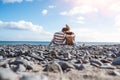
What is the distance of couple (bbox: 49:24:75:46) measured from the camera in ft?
46.4

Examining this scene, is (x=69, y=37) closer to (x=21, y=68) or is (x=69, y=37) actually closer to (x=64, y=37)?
(x=64, y=37)

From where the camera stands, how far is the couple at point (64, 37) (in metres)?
14.1

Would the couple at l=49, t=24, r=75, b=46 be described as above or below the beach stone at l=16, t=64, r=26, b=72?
above

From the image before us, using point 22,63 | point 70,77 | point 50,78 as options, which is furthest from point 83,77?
point 22,63

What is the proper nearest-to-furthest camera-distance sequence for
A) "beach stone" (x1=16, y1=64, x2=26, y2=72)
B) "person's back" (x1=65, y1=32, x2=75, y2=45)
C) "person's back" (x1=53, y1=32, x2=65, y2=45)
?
1. "beach stone" (x1=16, y1=64, x2=26, y2=72)
2. "person's back" (x1=53, y1=32, x2=65, y2=45)
3. "person's back" (x1=65, y1=32, x2=75, y2=45)

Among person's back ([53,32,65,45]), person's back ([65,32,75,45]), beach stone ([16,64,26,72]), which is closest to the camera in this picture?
beach stone ([16,64,26,72])

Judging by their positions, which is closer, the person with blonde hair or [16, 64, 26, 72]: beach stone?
[16, 64, 26, 72]: beach stone

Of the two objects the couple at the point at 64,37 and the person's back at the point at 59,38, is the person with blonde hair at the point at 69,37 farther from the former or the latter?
the person's back at the point at 59,38

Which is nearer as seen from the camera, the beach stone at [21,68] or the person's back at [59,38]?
the beach stone at [21,68]

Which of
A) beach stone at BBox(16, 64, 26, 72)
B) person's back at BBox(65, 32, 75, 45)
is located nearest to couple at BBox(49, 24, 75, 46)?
person's back at BBox(65, 32, 75, 45)

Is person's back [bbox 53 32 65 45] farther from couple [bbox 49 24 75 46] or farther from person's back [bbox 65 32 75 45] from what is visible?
person's back [bbox 65 32 75 45]

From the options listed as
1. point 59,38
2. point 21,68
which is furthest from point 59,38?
point 21,68

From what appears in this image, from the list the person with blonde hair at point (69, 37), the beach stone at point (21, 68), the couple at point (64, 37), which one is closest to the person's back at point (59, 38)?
the couple at point (64, 37)

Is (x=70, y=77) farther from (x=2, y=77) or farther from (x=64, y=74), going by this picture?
(x=2, y=77)
